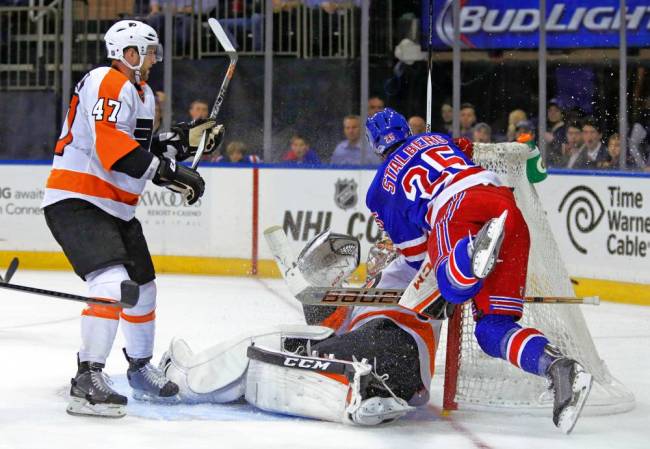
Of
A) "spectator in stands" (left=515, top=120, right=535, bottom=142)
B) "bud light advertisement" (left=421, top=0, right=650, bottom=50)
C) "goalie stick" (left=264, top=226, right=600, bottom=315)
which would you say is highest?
"bud light advertisement" (left=421, top=0, right=650, bottom=50)

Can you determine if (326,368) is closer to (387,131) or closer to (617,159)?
(387,131)

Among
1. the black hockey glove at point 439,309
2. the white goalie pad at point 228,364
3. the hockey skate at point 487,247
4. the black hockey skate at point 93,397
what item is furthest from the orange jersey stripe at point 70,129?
the hockey skate at point 487,247

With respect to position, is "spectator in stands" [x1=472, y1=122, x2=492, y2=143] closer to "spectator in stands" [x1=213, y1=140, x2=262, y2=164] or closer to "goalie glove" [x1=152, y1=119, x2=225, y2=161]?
"spectator in stands" [x1=213, y1=140, x2=262, y2=164]

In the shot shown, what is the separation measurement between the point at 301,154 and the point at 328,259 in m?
3.88

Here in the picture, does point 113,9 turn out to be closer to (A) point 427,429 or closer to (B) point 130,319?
(B) point 130,319

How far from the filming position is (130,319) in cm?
417

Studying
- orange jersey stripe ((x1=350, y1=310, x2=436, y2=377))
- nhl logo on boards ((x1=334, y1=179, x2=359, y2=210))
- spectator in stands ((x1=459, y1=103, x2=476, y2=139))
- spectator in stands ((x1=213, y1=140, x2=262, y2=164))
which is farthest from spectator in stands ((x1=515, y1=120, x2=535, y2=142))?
orange jersey stripe ((x1=350, y1=310, x2=436, y2=377))

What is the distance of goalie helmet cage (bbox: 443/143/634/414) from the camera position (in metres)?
4.08

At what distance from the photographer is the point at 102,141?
3.85 meters

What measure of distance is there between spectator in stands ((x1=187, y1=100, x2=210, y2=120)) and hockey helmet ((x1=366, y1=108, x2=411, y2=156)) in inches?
171

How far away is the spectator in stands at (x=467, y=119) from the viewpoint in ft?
26.1

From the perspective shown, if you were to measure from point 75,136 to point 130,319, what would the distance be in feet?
2.00

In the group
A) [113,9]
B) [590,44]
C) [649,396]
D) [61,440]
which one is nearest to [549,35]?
[590,44]

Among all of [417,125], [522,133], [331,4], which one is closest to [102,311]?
[522,133]
